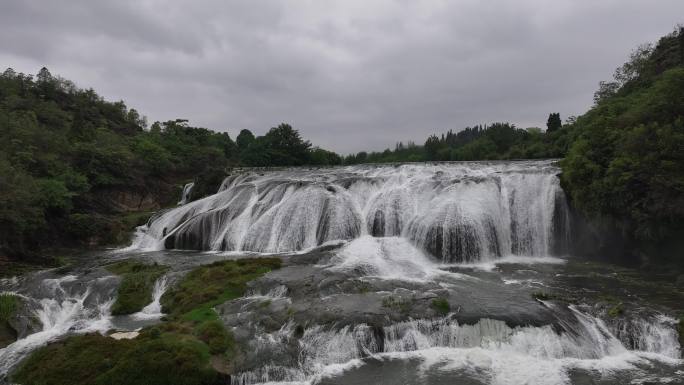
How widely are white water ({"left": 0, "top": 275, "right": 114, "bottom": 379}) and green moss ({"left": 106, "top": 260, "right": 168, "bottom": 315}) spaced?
0.44 meters

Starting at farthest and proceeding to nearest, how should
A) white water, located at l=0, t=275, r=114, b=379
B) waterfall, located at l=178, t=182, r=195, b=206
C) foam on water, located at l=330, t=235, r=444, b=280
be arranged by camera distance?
waterfall, located at l=178, t=182, r=195, b=206 → foam on water, located at l=330, t=235, r=444, b=280 → white water, located at l=0, t=275, r=114, b=379

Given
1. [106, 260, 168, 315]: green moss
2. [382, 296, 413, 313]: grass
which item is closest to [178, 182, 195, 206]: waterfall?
[106, 260, 168, 315]: green moss

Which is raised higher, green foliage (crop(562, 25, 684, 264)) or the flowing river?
green foliage (crop(562, 25, 684, 264))

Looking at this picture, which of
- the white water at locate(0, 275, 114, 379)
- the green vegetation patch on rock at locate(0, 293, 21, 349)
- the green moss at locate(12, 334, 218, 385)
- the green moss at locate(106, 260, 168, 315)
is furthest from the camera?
the green moss at locate(106, 260, 168, 315)

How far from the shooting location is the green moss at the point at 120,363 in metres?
8.59

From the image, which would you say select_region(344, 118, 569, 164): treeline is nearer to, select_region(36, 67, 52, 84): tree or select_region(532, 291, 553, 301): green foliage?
select_region(532, 291, 553, 301): green foliage

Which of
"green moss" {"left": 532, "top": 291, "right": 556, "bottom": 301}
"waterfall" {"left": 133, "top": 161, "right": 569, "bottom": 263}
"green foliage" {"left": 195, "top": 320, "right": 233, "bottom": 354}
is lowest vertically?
"green foliage" {"left": 195, "top": 320, "right": 233, "bottom": 354}

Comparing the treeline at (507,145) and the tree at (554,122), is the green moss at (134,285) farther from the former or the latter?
the tree at (554,122)

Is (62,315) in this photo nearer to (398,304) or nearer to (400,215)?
(398,304)

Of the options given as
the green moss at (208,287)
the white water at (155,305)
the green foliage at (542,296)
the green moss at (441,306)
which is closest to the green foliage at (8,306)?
the white water at (155,305)

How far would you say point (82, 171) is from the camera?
105 feet

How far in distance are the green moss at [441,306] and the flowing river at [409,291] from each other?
46 mm

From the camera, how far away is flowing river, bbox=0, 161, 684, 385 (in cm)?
964

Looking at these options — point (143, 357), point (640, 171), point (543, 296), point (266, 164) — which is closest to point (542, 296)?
point (543, 296)
